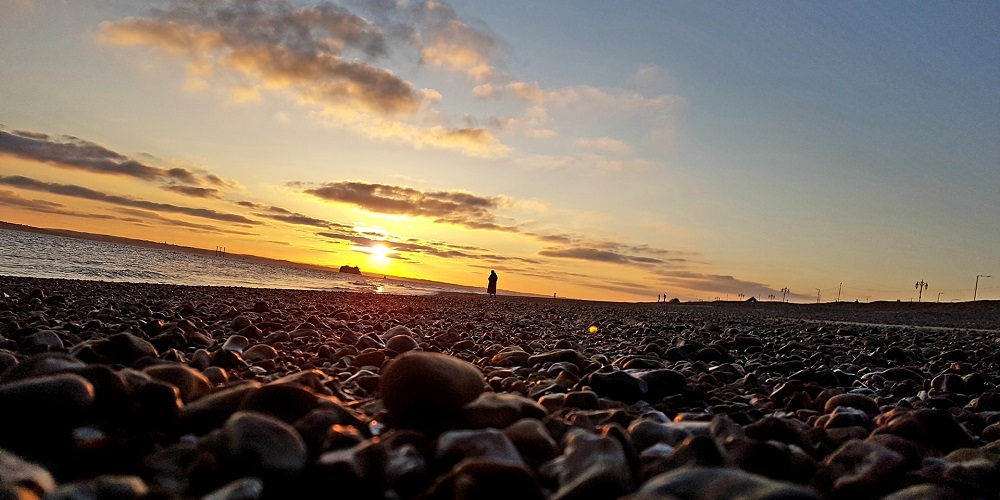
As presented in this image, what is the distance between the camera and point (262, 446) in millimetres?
1657

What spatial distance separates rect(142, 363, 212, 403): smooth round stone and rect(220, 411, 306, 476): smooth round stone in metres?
0.99

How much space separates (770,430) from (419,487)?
4.74 feet

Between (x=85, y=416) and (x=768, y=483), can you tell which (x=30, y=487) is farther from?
(x=768, y=483)

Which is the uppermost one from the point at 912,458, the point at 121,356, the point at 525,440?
the point at 912,458

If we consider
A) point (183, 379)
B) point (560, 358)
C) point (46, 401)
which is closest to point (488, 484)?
point (46, 401)

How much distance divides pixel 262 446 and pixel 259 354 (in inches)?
122

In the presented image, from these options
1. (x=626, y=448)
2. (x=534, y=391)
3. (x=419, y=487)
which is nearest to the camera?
(x=419, y=487)

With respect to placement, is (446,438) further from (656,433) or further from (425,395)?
(656,433)

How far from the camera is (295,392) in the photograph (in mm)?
2234

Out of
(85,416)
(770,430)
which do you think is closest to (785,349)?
(770,430)

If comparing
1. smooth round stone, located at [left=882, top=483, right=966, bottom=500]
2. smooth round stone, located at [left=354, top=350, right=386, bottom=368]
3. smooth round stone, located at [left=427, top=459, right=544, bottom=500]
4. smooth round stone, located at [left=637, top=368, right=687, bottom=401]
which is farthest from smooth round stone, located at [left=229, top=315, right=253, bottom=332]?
smooth round stone, located at [left=882, top=483, right=966, bottom=500]

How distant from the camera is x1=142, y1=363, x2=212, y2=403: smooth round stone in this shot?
101 inches

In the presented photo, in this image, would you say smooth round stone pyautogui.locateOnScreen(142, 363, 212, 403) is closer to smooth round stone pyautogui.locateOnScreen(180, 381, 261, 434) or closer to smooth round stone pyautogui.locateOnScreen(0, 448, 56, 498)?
smooth round stone pyautogui.locateOnScreen(180, 381, 261, 434)

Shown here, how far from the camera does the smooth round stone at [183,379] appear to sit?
2570mm
